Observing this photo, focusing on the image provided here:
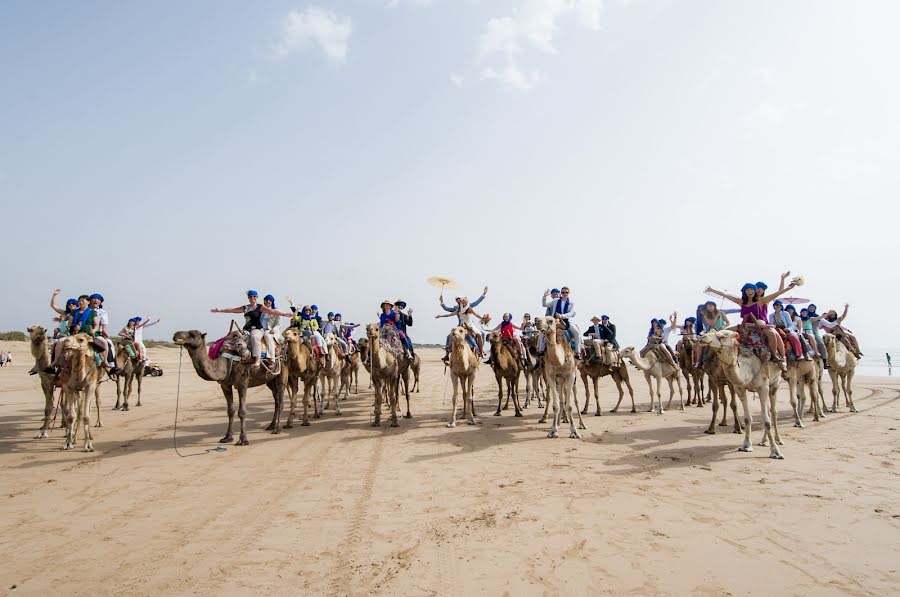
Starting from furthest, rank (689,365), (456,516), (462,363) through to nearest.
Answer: (689,365)
(462,363)
(456,516)

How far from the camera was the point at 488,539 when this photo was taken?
224 inches

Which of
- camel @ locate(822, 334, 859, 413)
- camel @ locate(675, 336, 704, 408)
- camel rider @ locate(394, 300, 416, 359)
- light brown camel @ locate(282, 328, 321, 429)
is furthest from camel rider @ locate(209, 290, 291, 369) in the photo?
camel @ locate(822, 334, 859, 413)

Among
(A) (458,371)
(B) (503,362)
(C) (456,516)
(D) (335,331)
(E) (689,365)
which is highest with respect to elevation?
(D) (335,331)

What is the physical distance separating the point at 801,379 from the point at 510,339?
8.71 metres

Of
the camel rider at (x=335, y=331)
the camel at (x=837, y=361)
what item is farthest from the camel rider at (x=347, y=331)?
the camel at (x=837, y=361)

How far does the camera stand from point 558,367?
12.2 meters

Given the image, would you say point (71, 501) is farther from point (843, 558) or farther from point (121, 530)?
point (843, 558)

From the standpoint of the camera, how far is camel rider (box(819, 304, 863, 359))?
56.3ft

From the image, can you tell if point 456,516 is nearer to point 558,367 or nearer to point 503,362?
point 558,367

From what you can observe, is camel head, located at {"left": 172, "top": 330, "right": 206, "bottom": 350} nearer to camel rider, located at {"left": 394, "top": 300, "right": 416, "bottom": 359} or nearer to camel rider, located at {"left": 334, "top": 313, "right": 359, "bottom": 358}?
camel rider, located at {"left": 394, "top": 300, "right": 416, "bottom": 359}

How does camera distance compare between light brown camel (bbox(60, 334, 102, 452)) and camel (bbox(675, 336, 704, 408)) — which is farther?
camel (bbox(675, 336, 704, 408))

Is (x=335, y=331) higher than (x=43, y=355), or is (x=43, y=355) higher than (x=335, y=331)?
(x=335, y=331)

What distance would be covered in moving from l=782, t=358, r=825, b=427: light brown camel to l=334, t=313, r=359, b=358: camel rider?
51.4ft

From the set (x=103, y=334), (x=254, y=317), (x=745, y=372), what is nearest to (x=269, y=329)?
(x=254, y=317)
